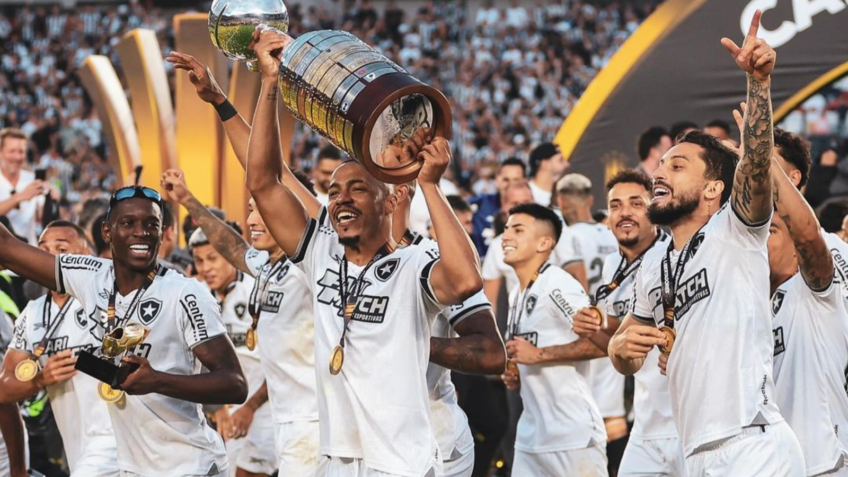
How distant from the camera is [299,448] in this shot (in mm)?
6711

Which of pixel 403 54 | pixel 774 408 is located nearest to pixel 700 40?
pixel 774 408

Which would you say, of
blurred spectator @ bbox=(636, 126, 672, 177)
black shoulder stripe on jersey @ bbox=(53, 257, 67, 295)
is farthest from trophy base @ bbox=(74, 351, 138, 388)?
blurred spectator @ bbox=(636, 126, 672, 177)

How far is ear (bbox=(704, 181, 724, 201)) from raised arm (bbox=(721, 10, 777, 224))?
0.51m

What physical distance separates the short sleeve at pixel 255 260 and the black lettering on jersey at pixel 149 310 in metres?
1.53

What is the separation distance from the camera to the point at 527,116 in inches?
1014

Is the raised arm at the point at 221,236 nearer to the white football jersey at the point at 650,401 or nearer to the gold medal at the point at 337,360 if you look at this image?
the white football jersey at the point at 650,401

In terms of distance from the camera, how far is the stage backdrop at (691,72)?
10.9m

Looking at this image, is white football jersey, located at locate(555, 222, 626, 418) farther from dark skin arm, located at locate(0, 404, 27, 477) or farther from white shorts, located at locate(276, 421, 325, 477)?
dark skin arm, located at locate(0, 404, 27, 477)

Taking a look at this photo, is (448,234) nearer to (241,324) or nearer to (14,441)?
(14,441)

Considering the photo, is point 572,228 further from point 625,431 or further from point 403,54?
point 403,54

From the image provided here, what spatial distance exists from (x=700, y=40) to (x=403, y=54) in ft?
61.8

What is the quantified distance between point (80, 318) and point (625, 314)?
10.5ft

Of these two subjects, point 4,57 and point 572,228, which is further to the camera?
point 4,57

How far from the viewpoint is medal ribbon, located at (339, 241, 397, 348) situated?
5.03m
